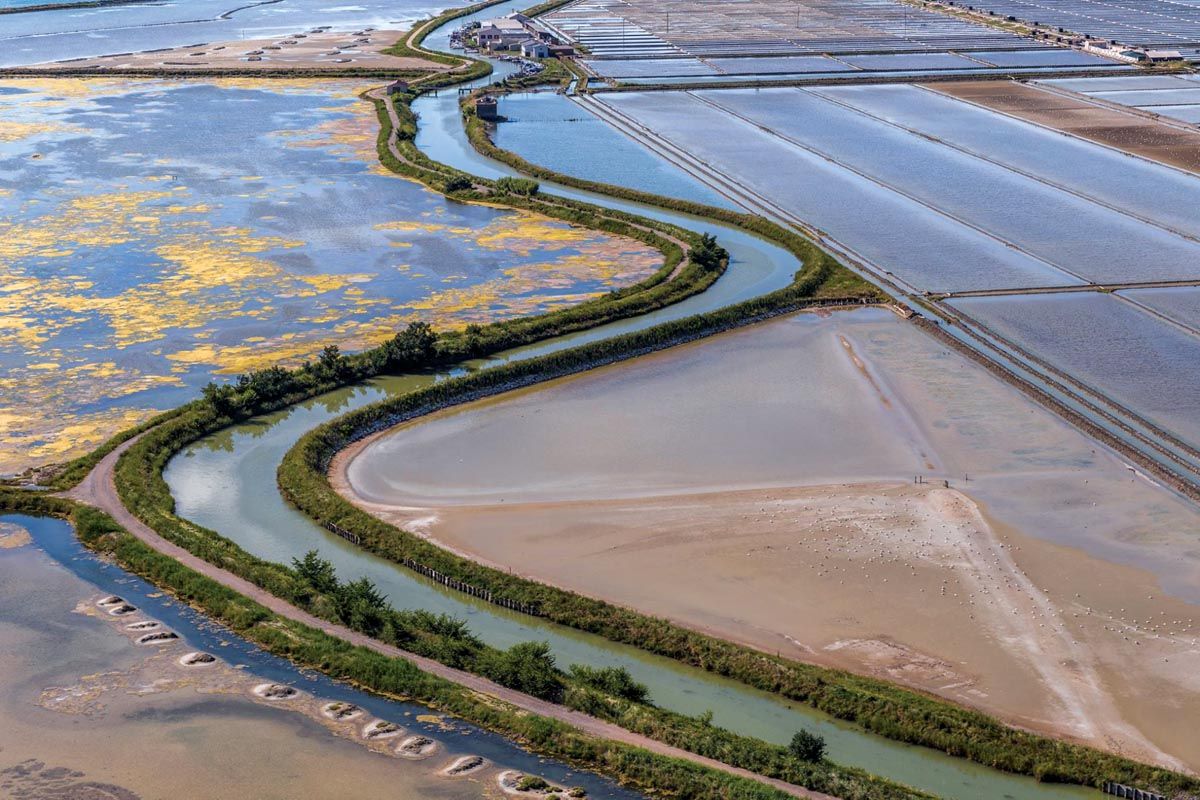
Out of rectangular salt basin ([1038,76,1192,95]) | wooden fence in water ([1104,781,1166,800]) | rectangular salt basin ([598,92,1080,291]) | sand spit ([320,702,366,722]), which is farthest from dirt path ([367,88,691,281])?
rectangular salt basin ([1038,76,1192,95])

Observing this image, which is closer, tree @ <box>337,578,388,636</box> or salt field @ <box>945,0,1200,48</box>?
tree @ <box>337,578,388,636</box>

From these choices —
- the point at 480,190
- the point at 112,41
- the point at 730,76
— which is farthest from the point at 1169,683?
the point at 112,41

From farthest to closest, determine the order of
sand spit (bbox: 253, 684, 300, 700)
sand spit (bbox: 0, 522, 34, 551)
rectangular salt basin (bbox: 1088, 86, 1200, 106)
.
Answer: rectangular salt basin (bbox: 1088, 86, 1200, 106) → sand spit (bbox: 0, 522, 34, 551) → sand spit (bbox: 253, 684, 300, 700)

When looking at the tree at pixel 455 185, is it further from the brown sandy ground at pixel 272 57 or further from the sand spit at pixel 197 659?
the sand spit at pixel 197 659

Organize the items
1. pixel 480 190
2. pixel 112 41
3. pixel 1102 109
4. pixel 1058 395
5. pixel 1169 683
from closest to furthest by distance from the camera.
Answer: pixel 1169 683, pixel 1058 395, pixel 480 190, pixel 1102 109, pixel 112 41

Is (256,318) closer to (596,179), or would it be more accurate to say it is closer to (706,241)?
(706,241)

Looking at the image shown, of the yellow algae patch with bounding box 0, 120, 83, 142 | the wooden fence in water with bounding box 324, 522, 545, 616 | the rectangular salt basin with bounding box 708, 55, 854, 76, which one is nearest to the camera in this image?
the wooden fence in water with bounding box 324, 522, 545, 616

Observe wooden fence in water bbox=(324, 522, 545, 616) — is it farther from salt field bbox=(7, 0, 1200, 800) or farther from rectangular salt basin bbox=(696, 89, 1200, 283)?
rectangular salt basin bbox=(696, 89, 1200, 283)
